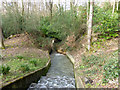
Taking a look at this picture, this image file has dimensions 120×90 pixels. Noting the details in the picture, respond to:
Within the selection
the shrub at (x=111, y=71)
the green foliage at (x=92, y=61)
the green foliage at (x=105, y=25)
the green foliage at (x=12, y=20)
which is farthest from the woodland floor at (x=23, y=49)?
the green foliage at (x=105, y=25)

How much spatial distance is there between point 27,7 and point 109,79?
1493cm

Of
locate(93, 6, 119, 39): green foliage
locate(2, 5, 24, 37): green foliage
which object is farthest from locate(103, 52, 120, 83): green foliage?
locate(2, 5, 24, 37): green foliage

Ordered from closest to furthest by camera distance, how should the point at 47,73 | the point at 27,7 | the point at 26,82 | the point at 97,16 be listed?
the point at 26,82 < the point at 47,73 < the point at 97,16 < the point at 27,7

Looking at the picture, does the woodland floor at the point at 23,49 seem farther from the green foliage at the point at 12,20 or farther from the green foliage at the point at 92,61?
the green foliage at the point at 92,61

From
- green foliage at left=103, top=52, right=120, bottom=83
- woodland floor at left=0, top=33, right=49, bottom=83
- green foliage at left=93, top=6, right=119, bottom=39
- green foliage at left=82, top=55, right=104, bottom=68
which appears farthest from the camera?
green foliage at left=93, top=6, right=119, bottom=39

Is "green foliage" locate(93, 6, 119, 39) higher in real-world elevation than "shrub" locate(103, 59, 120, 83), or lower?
higher

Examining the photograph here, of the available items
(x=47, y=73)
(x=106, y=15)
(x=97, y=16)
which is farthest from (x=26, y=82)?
(x=106, y=15)

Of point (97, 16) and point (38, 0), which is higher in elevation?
point (38, 0)

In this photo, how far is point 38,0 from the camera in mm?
20344

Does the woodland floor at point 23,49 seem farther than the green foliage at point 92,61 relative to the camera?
Yes

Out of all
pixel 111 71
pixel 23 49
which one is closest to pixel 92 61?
pixel 111 71

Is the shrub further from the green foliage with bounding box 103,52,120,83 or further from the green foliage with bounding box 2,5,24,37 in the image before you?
the green foliage with bounding box 2,5,24,37

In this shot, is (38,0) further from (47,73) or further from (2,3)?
(47,73)

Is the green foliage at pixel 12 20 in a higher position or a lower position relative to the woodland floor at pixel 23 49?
higher
